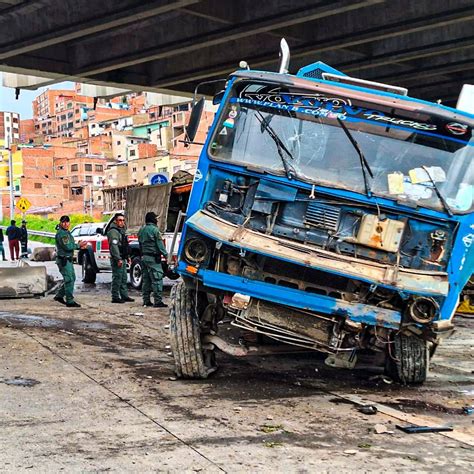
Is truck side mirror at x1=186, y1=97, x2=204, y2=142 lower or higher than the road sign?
higher

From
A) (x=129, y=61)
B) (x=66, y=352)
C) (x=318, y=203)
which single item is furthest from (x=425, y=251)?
(x=129, y=61)

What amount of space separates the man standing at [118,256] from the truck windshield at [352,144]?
7.35 metres

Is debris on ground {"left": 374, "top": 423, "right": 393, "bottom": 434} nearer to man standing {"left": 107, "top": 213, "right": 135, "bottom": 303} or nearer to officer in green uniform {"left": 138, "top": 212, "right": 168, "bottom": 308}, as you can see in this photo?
officer in green uniform {"left": 138, "top": 212, "right": 168, "bottom": 308}

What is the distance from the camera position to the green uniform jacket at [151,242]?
13.1 meters

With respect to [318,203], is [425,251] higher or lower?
lower

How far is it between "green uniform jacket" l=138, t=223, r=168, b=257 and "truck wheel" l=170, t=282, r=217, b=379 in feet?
20.1

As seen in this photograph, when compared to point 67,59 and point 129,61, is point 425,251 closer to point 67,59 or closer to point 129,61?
point 129,61

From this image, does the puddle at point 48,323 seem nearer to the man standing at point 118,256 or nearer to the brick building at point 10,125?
the man standing at point 118,256

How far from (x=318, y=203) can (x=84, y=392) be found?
9.32ft

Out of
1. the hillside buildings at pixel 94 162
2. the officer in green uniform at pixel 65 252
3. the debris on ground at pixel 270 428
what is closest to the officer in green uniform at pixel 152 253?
the officer in green uniform at pixel 65 252

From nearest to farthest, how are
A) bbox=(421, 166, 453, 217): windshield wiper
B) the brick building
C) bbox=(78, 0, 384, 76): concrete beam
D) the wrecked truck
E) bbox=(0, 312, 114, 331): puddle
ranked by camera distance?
the wrecked truck < bbox=(421, 166, 453, 217): windshield wiper < bbox=(0, 312, 114, 331): puddle < bbox=(78, 0, 384, 76): concrete beam < the brick building

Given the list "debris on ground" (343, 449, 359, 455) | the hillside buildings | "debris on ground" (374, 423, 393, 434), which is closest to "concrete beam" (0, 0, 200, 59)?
"debris on ground" (374, 423, 393, 434)

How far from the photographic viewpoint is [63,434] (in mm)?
5184

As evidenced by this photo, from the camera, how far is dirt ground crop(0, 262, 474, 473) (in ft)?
15.5
